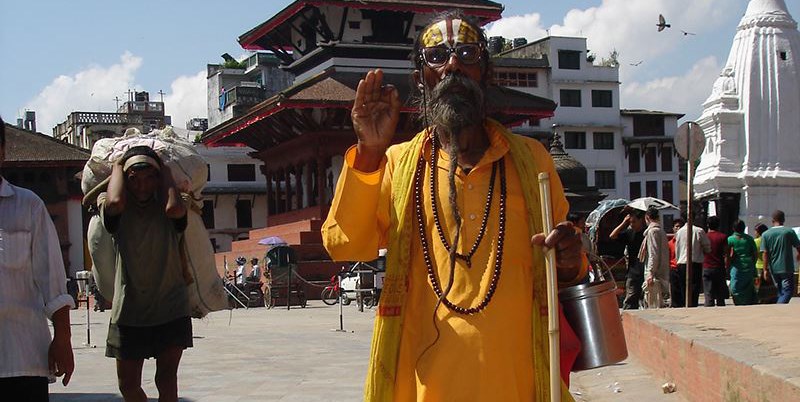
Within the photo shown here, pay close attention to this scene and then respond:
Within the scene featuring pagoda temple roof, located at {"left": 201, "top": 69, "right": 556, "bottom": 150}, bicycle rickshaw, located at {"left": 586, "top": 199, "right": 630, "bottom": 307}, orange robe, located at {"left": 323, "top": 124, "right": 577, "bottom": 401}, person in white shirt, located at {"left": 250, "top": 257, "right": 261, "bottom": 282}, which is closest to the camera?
orange robe, located at {"left": 323, "top": 124, "right": 577, "bottom": 401}

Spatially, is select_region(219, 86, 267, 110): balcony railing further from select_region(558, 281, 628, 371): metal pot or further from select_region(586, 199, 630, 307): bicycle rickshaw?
select_region(558, 281, 628, 371): metal pot

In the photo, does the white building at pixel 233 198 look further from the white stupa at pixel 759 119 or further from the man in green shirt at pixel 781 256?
the man in green shirt at pixel 781 256

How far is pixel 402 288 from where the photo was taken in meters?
3.60

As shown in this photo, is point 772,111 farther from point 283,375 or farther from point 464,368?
point 464,368

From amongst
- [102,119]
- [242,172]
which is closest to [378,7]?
[242,172]

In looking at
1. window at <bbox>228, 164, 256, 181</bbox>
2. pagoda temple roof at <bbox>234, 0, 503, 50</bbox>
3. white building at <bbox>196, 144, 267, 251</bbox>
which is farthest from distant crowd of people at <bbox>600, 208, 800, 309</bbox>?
window at <bbox>228, 164, 256, 181</bbox>

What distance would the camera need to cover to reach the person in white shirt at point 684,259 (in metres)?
15.1

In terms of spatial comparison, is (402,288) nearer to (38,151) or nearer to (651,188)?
(38,151)

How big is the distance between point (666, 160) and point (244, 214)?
84.3 feet

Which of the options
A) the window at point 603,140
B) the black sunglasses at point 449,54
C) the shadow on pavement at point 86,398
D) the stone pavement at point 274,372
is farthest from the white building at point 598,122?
the black sunglasses at point 449,54

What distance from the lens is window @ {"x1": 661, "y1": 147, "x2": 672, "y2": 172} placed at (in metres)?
66.8

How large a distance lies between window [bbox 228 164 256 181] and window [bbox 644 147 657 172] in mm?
23520

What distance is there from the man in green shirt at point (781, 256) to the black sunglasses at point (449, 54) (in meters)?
12.5

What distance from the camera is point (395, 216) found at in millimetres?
3699
